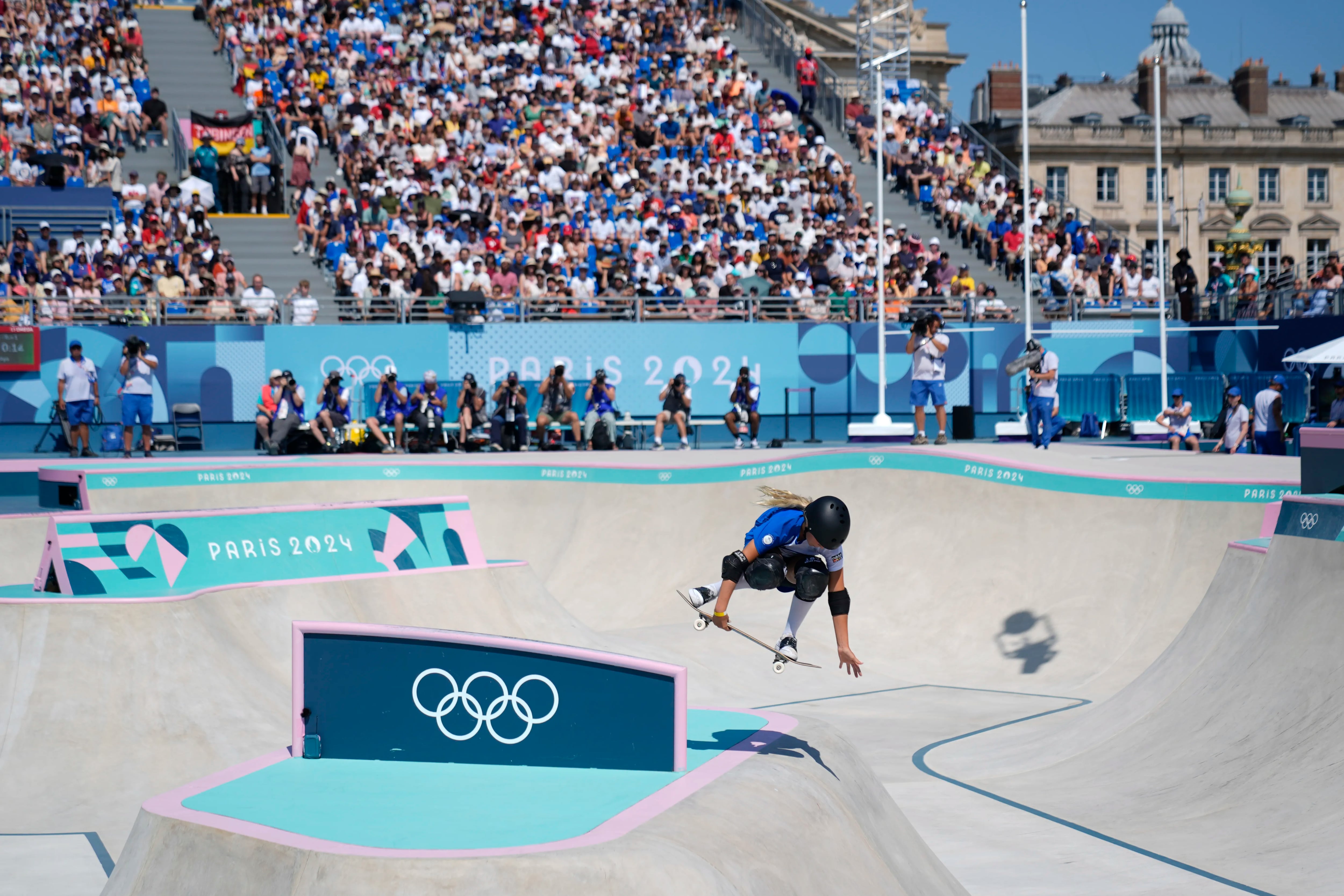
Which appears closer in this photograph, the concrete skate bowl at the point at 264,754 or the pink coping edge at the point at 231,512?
the concrete skate bowl at the point at 264,754

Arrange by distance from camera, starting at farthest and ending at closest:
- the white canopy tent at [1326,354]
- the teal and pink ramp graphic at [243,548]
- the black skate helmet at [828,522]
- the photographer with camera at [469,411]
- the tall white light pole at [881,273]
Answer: the photographer with camera at [469,411]
the tall white light pole at [881,273]
the white canopy tent at [1326,354]
the teal and pink ramp graphic at [243,548]
the black skate helmet at [828,522]

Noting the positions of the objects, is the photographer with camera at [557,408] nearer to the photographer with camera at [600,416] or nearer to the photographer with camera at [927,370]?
the photographer with camera at [600,416]

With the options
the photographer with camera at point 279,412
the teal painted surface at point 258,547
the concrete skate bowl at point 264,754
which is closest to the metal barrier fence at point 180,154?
the photographer with camera at point 279,412

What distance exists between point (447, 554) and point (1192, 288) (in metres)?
18.5

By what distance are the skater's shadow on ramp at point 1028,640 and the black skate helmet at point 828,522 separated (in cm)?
775

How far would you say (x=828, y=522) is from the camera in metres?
7.28

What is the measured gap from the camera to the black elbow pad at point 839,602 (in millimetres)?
7656

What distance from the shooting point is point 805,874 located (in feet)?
21.3

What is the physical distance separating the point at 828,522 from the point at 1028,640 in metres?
8.16

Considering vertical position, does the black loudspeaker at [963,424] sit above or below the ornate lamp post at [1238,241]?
below

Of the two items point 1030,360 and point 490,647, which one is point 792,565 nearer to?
point 490,647

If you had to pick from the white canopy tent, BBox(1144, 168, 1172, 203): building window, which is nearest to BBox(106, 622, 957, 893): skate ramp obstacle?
the white canopy tent

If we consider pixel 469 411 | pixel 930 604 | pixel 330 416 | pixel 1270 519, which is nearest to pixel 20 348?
pixel 330 416

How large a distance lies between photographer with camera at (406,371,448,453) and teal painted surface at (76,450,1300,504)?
9.63 ft
